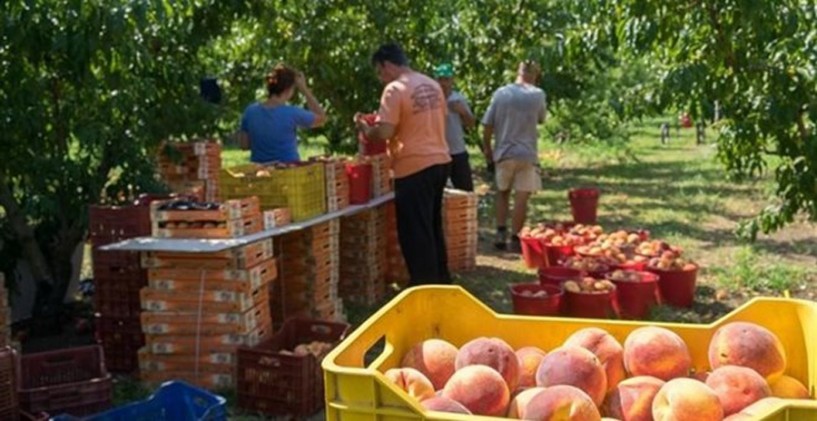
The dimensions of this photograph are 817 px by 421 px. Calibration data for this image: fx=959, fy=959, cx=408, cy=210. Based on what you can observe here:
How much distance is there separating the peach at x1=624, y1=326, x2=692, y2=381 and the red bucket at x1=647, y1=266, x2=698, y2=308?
5039 millimetres

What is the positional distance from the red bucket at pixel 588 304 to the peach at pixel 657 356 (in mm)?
4228

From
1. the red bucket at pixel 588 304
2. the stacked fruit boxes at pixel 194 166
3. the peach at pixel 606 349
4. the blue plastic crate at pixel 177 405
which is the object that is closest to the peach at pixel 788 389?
the peach at pixel 606 349

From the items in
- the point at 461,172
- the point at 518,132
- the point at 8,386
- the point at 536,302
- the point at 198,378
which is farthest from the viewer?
the point at 461,172

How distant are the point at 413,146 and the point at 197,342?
2.09 metres

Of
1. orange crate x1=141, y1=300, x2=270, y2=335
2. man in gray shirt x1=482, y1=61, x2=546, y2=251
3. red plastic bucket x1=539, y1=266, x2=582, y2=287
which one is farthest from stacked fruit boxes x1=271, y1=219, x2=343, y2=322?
man in gray shirt x1=482, y1=61, x2=546, y2=251

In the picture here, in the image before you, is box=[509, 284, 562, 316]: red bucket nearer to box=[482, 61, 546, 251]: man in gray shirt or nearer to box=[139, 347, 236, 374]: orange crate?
box=[139, 347, 236, 374]: orange crate

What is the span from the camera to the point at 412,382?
2.29 meters


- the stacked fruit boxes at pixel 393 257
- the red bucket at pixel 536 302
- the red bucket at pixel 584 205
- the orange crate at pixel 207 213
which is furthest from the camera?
the red bucket at pixel 584 205

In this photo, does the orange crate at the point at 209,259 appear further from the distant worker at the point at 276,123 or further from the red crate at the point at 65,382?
the distant worker at the point at 276,123

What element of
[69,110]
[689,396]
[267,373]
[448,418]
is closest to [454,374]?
[448,418]

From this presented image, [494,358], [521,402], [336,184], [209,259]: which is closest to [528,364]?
[494,358]

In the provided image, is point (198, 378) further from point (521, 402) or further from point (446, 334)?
point (521, 402)

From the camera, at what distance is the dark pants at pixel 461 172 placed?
9383 millimetres

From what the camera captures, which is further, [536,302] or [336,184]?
[336,184]
